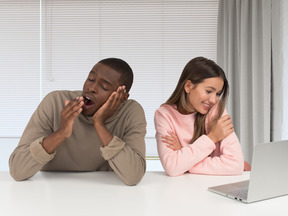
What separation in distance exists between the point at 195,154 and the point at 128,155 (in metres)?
0.34

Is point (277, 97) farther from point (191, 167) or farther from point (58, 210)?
point (58, 210)

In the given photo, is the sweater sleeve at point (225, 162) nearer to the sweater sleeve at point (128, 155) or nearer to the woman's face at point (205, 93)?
the woman's face at point (205, 93)

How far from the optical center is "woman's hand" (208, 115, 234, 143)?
1.49m

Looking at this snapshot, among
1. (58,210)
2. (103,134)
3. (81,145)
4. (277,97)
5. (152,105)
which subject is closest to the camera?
(58,210)

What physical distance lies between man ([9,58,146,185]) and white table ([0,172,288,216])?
0.07 m

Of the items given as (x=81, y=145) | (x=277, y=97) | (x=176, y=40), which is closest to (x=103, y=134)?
(x=81, y=145)

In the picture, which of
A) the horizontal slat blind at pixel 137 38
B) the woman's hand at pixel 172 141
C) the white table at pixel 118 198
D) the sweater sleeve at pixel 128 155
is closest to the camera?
the white table at pixel 118 198

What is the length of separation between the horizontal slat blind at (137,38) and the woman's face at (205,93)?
1912mm

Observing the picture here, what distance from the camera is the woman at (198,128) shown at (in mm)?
1427

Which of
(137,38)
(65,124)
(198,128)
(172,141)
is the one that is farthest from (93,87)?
(137,38)

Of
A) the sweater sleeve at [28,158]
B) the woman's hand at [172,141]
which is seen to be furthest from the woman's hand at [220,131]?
the sweater sleeve at [28,158]

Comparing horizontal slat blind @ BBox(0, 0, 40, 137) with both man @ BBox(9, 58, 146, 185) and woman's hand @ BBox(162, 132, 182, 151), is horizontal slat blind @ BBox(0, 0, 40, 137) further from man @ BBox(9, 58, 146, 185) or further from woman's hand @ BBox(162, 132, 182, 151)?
woman's hand @ BBox(162, 132, 182, 151)

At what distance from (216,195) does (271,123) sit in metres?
2.13

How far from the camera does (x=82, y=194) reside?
109 cm
